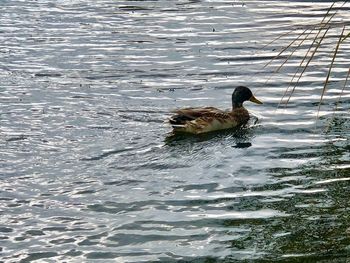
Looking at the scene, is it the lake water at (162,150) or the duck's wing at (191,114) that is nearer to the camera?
the lake water at (162,150)

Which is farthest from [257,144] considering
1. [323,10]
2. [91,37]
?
[323,10]

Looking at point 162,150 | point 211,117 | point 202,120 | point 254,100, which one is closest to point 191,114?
point 202,120

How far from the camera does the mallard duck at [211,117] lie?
13.2 m

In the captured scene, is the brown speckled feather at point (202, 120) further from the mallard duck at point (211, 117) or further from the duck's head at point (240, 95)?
the duck's head at point (240, 95)

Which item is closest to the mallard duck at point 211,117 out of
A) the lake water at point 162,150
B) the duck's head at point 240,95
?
the duck's head at point 240,95

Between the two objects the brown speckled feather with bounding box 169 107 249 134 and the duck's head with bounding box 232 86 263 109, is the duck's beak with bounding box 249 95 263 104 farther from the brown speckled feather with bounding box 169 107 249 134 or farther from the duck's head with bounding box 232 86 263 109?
the brown speckled feather with bounding box 169 107 249 134

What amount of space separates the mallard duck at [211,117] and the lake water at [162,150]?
194mm

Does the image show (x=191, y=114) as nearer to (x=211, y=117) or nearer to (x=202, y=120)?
(x=202, y=120)

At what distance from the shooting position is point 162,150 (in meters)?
12.4

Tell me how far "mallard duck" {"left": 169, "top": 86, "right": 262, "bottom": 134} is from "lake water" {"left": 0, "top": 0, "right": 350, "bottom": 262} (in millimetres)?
194

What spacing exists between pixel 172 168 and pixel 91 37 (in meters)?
8.85

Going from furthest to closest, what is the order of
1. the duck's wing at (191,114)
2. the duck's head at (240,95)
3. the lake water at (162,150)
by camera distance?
1. the duck's head at (240,95)
2. the duck's wing at (191,114)
3. the lake water at (162,150)

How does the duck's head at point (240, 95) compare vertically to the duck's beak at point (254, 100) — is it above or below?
above

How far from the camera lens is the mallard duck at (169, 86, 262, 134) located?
13234 millimetres
